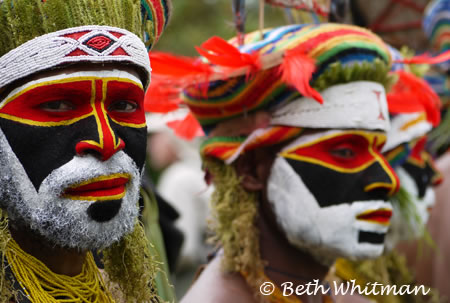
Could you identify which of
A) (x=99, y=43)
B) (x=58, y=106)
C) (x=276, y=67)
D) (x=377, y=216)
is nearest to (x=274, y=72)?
(x=276, y=67)

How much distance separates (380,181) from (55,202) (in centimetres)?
158

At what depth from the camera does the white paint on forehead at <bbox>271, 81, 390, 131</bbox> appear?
2.94 meters

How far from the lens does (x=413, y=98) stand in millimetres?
3559

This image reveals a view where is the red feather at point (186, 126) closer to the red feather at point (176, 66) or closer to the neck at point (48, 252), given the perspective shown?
the red feather at point (176, 66)

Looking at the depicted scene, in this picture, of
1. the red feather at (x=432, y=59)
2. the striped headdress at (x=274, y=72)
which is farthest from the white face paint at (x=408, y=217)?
the striped headdress at (x=274, y=72)

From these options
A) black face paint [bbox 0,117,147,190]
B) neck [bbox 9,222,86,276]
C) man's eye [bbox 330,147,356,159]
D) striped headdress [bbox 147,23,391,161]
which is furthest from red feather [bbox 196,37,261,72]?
neck [bbox 9,222,86,276]

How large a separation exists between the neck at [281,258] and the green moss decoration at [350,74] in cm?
69

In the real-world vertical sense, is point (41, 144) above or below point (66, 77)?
below

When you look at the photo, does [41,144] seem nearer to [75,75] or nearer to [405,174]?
[75,75]

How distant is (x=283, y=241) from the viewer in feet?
10.1

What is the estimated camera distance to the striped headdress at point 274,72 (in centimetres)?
287

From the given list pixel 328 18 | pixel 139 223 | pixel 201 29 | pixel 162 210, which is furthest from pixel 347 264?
pixel 201 29

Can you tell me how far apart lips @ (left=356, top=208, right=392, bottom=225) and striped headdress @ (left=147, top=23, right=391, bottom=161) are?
39 centimetres

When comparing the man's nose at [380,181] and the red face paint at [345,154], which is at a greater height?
the red face paint at [345,154]
